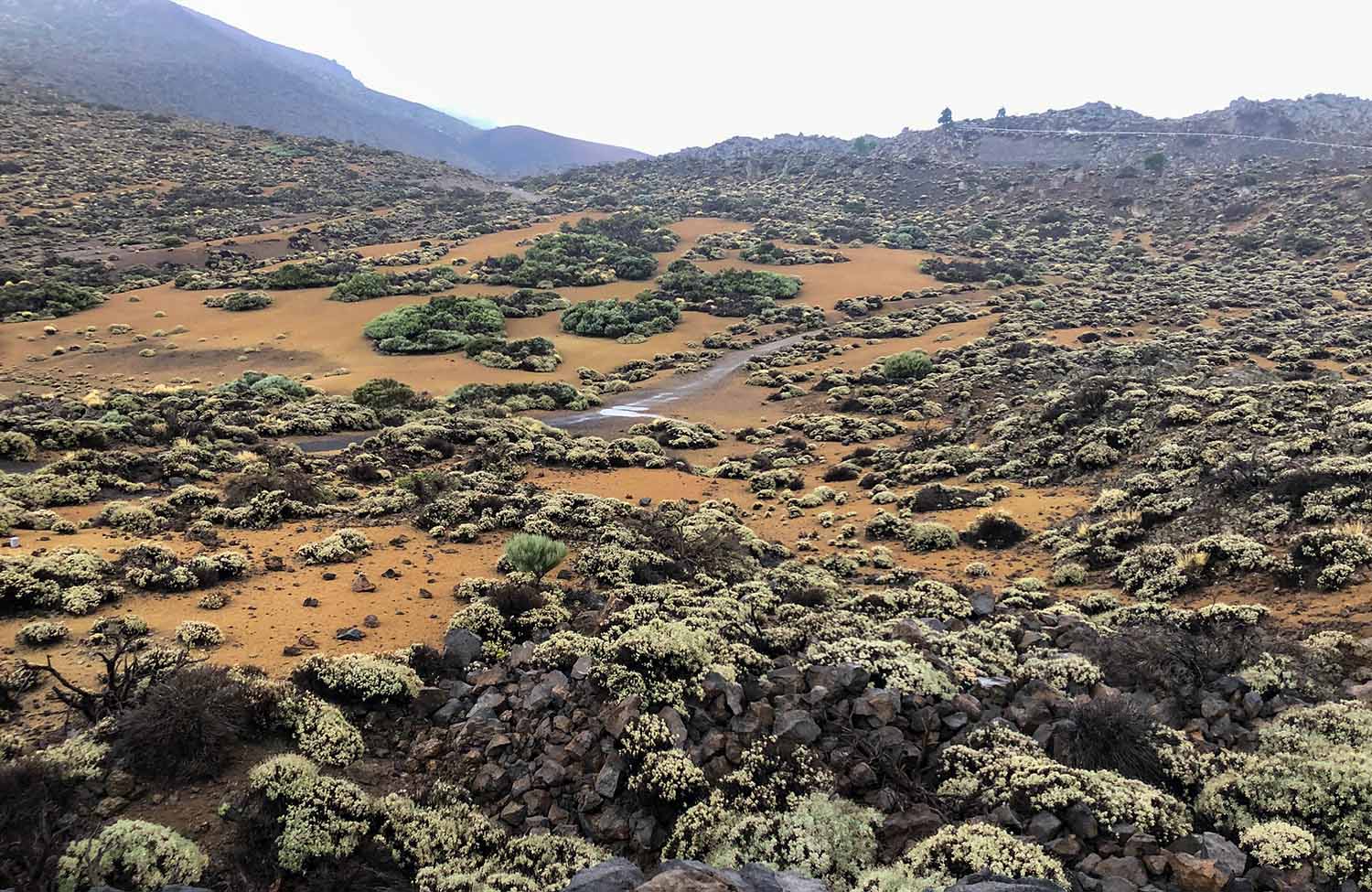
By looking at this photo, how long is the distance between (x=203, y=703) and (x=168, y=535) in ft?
22.4

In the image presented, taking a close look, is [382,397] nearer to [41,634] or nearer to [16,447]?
[16,447]

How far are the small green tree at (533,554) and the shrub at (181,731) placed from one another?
14.1 feet

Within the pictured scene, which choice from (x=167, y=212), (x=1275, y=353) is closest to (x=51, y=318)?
(x=167, y=212)

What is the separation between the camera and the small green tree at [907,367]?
30.3m

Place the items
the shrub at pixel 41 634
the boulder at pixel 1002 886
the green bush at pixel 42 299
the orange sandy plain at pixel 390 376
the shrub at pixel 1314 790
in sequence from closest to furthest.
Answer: the boulder at pixel 1002 886 → the shrub at pixel 1314 790 → the shrub at pixel 41 634 → the orange sandy plain at pixel 390 376 → the green bush at pixel 42 299

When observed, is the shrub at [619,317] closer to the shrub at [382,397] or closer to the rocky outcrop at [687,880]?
the shrub at [382,397]

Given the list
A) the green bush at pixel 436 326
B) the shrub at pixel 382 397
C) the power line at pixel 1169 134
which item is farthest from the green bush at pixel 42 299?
the power line at pixel 1169 134

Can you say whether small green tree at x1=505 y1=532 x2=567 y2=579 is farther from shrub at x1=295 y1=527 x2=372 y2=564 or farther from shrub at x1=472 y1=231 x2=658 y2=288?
shrub at x1=472 y1=231 x2=658 y2=288

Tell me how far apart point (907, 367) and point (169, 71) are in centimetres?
18295

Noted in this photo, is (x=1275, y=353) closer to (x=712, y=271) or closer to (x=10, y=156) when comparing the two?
(x=712, y=271)

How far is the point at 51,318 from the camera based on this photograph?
3462cm

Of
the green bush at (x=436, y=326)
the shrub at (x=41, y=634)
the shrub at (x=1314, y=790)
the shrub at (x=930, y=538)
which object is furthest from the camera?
the green bush at (x=436, y=326)

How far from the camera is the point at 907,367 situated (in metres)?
30.5

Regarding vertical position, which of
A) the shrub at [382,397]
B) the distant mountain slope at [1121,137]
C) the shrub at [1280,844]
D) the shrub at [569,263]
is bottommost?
the shrub at [382,397]
